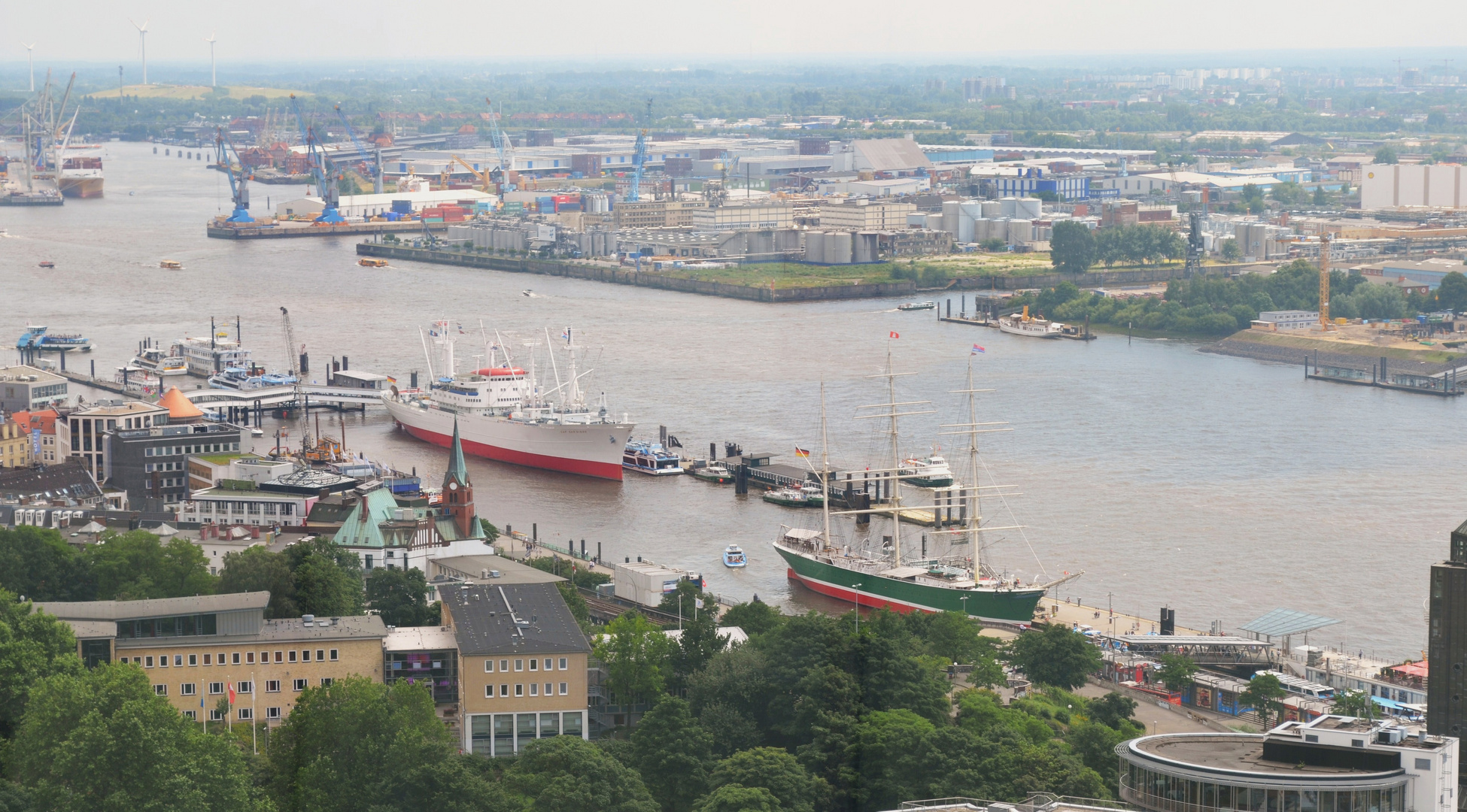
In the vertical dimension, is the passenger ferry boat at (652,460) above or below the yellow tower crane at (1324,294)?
below

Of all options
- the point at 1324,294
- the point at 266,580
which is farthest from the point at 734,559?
the point at 1324,294

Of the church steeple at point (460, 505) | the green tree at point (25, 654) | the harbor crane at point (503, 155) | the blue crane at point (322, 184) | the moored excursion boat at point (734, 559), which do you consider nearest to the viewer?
the green tree at point (25, 654)

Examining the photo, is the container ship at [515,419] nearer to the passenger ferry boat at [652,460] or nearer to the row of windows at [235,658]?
the passenger ferry boat at [652,460]

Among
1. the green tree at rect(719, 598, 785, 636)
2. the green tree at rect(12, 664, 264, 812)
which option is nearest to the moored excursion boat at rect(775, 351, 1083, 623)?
the green tree at rect(719, 598, 785, 636)

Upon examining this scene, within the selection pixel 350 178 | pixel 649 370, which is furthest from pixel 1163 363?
pixel 350 178

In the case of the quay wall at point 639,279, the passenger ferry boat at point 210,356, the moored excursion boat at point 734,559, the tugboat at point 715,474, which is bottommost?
the moored excursion boat at point 734,559

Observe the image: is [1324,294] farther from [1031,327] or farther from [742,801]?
A: [742,801]

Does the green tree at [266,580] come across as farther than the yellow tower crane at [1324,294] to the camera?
No

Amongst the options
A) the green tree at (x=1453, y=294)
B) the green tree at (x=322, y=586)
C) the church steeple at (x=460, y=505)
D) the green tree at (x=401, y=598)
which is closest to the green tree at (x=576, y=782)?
the green tree at (x=322, y=586)
